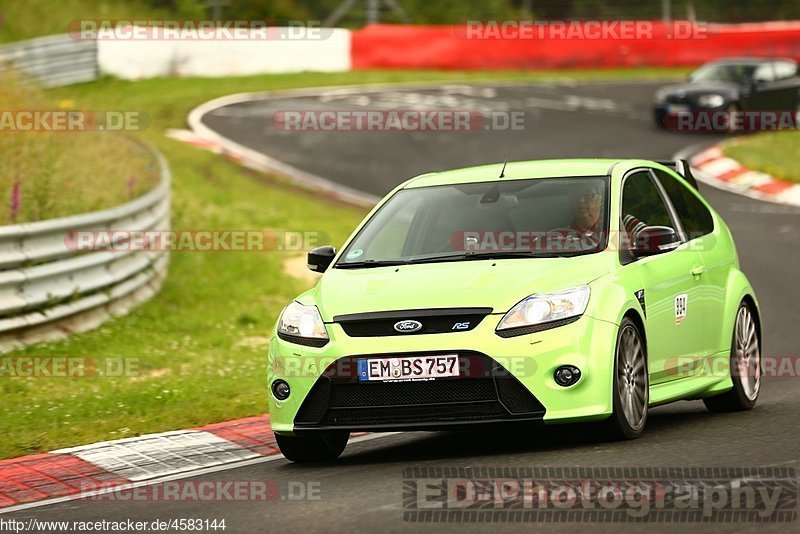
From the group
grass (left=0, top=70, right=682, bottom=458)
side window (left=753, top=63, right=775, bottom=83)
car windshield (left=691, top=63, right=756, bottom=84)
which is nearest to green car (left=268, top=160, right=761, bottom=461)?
grass (left=0, top=70, right=682, bottom=458)

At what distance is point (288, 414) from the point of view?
812cm

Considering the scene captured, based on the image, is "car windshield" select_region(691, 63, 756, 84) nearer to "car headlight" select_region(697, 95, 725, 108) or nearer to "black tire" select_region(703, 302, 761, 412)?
"car headlight" select_region(697, 95, 725, 108)

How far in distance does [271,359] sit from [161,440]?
4.49ft

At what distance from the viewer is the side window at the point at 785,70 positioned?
1217 inches

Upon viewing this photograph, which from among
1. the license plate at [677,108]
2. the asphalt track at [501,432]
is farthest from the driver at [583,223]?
the license plate at [677,108]

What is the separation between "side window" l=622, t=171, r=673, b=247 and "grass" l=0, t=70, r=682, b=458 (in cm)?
304

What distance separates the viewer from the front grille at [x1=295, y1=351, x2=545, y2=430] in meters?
7.69

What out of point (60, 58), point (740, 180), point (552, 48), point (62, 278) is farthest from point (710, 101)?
point (62, 278)

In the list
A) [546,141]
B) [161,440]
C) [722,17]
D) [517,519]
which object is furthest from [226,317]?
[722,17]

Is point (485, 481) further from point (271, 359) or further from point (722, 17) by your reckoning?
point (722, 17)

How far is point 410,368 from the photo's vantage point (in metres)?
7.73

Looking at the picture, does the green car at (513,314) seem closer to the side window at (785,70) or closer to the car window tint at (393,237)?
the car window tint at (393,237)

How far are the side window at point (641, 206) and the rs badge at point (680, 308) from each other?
0.48 metres

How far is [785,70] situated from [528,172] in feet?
76.7
